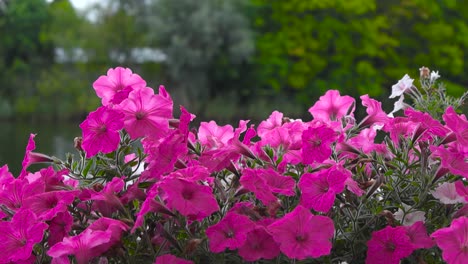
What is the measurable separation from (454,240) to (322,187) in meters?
0.28

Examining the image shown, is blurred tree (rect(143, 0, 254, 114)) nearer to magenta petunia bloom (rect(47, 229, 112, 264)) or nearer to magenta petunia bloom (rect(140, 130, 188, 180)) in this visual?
magenta petunia bloom (rect(140, 130, 188, 180))

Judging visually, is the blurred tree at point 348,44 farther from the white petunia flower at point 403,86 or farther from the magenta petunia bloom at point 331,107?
the magenta petunia bloom at point 331,107

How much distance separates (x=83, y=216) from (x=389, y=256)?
0.67m

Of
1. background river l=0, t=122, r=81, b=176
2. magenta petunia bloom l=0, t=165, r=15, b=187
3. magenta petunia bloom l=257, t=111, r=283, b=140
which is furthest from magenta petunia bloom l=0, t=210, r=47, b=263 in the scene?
background river l=0, t=122, r=81, b=176

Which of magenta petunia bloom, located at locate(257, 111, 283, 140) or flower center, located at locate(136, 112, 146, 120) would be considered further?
magenta petunia bloom, located at locate(257, 111, 283, 140)

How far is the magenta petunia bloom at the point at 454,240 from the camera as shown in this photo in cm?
138

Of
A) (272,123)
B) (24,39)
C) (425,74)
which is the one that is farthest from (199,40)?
(272,123)

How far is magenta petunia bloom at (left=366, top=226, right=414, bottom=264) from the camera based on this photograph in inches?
58.4

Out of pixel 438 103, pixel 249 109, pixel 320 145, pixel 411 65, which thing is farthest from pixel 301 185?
pixel 411 65

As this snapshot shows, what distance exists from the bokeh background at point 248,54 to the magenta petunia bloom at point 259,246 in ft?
94.7

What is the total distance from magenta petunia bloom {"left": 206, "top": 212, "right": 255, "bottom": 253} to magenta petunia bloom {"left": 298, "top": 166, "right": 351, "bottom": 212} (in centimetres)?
13

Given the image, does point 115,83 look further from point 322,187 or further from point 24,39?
point 24,39


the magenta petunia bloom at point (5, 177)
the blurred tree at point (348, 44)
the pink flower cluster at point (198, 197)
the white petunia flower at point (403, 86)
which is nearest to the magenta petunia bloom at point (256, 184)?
the pink flower cluster at point (198, 197)

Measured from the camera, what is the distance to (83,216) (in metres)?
1.57
